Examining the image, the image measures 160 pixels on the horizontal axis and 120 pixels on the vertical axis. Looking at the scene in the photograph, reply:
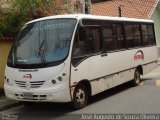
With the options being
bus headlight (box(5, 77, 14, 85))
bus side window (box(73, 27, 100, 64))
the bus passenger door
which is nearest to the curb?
bus headlight (box(5, 77, 14, 85))

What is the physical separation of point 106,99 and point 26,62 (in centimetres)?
295

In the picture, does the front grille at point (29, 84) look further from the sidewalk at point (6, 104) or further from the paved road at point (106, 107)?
the sidewalk at point (6, 104)

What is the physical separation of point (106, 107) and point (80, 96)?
76 cm

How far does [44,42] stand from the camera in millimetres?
10078

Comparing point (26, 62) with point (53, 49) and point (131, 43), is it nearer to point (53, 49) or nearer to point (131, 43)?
point (53, 49)

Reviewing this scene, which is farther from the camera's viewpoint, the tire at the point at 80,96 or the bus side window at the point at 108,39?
the bus side window at the point at 108,39

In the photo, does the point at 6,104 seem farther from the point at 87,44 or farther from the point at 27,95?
the point at 87,44

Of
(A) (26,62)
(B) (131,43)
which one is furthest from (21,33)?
(B) (131,43)

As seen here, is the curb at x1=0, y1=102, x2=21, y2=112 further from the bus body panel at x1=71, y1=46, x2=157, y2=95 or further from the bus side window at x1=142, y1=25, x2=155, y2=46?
the bus side window at x1=142, y1=25, x2=155, y2=46

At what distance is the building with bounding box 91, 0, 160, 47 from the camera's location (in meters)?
33.8

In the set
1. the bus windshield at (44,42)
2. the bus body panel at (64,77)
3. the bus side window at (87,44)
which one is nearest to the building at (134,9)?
the bus body panel at (64,77)

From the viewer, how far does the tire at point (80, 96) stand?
985cm

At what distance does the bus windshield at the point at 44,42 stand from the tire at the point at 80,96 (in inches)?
40.1

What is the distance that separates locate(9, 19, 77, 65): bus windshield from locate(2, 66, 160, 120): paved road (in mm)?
1367
